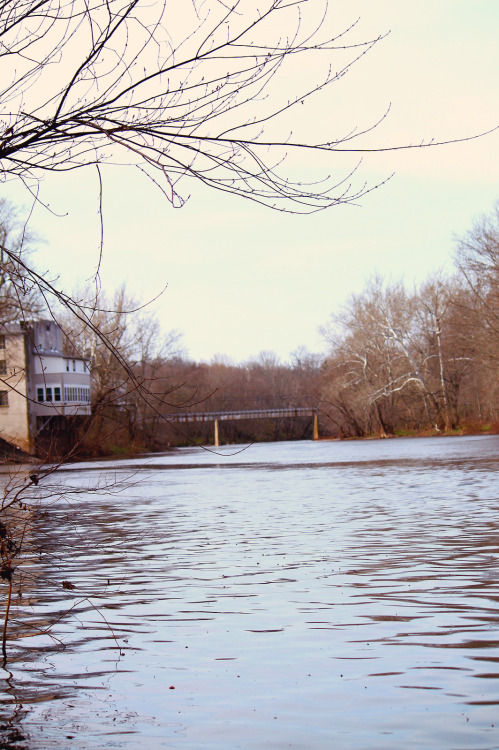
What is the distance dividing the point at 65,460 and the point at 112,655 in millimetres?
1795

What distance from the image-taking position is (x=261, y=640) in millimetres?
7305

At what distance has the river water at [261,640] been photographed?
17.0 ft

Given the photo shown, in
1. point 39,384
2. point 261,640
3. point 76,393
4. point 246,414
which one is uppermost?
→ point 39,384

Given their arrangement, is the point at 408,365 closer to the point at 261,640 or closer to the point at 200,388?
the point at 200,388

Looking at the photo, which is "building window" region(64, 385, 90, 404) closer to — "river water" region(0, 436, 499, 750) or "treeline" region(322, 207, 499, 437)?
Answer: "treeline" region(322, 207, 499, 437)

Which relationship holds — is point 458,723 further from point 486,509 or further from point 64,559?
point 486,509

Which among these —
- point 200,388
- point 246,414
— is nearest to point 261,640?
point 200,388

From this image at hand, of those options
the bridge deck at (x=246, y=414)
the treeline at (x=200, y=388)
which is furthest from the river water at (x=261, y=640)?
the bridge deck at (x=246, y=414)

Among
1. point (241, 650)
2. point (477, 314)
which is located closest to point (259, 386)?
point (477, 314)

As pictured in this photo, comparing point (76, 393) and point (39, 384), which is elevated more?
point (39, 384)

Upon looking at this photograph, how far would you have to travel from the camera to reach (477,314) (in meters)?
62.7

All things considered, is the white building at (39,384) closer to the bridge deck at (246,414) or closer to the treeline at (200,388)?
the treeline at (200,388)

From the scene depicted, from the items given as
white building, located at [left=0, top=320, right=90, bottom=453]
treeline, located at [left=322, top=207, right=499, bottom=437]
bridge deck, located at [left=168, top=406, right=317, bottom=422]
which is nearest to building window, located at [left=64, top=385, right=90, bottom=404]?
white building, located at [left=0, top=320, right=90, bottom=453]

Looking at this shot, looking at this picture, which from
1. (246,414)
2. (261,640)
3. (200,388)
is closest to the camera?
(261,640)
